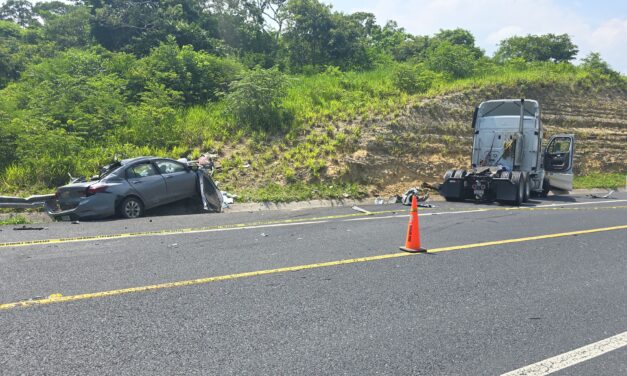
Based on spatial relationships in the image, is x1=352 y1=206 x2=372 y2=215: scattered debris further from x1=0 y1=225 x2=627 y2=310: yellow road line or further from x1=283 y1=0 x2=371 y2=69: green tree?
x1=283 y1=0 x2=371 y2=69: green tree

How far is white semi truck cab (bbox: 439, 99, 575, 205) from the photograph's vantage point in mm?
16125

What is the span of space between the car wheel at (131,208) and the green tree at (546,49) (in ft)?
130

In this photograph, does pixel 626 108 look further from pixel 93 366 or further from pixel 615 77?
pixel 93 366

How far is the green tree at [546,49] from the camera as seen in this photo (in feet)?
145

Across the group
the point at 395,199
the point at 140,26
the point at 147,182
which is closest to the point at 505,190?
the point at 395,199

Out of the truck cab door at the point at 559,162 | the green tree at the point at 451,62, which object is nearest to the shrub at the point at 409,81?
the green tree at the point at 451,62

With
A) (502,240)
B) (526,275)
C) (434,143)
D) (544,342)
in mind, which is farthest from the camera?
(434,143)

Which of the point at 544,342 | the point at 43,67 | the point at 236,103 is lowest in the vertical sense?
the point at 544,342

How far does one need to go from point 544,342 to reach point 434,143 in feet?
59.4

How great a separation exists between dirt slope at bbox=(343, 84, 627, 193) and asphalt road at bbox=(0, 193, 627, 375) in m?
9.27

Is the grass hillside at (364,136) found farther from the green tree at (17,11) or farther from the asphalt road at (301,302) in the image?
the green tree at (17,11)

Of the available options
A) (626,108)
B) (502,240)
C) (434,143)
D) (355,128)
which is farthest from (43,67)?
(626,108)

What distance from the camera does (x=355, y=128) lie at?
66.7 feet

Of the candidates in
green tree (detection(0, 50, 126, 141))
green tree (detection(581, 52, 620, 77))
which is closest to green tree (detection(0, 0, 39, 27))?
green tree (detection(0, 50, 126, 141))
